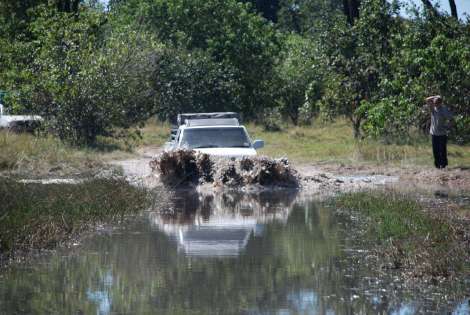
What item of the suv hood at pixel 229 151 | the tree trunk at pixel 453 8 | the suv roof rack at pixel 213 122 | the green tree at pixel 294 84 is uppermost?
the tree trunk at pixel 453 8

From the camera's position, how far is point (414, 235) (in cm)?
1284

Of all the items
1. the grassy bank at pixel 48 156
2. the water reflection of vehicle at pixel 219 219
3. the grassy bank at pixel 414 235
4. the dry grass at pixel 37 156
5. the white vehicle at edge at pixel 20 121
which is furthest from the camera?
the white vehicle at edge at pixel 20 121

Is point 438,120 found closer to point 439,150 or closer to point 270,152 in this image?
point 439,150

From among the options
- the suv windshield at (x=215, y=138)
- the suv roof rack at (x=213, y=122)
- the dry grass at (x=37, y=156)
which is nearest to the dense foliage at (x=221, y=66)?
the dry grass at (x=37, y=156)

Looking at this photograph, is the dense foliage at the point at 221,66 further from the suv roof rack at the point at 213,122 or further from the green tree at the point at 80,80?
the suv roof rack at the point at 213,122

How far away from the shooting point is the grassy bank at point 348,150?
87.8 feet

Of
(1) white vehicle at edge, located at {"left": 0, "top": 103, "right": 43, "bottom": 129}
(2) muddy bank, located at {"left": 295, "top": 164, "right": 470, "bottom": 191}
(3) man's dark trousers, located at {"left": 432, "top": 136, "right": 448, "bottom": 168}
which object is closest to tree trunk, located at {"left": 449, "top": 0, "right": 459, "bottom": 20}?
(2) muddy bank, located at {"left": 295, "top": 164, "right": 470, "bottom": 191}

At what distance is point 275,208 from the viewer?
1836cm

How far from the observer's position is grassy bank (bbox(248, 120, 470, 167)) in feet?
87.8

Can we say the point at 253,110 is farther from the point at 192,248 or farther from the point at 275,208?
the point at 192,248

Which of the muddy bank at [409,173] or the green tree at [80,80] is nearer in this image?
the muddy bank at [409,173]

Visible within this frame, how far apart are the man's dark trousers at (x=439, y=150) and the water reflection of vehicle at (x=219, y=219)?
4186 millimetres

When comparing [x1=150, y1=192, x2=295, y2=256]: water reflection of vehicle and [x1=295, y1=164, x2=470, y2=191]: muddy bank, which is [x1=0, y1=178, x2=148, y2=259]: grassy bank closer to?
[x1=150, y1=192, x2=295, y2=256]: water reflection of vehicle

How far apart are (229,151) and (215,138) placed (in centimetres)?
94
